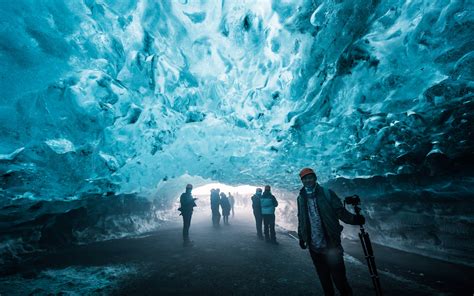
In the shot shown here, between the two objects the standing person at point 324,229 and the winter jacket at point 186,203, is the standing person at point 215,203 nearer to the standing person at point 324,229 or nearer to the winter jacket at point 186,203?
the winter jacket at point 186,203

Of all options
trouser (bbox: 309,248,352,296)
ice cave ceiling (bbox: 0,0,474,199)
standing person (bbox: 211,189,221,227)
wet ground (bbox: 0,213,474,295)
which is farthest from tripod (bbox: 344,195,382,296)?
standing person (bbox: 211,189,221,227)

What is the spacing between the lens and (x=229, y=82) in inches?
303

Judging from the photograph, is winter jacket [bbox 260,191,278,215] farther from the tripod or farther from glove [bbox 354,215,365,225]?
glove [bbox 354,215,365,225]

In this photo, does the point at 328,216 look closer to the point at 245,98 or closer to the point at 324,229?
the point at 324,229

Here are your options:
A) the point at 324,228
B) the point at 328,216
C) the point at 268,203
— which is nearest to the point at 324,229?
the point at 324,228

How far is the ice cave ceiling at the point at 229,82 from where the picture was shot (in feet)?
16.7

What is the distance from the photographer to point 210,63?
6.88m

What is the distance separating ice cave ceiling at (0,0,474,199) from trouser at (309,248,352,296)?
189 inches

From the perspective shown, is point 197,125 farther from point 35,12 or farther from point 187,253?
point 35,12

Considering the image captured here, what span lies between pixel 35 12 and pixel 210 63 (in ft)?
13.3

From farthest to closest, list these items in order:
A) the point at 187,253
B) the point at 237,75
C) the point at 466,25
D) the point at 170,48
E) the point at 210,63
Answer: the point at 187,253 → the point at 237,75 → the point at 210,63 → the point at 170,48 → the point at 466,25

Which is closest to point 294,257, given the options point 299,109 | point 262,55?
point 299,109

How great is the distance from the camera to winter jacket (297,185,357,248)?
3275 millimetres

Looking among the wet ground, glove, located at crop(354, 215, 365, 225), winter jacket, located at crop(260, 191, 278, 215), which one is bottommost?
the wet ground
